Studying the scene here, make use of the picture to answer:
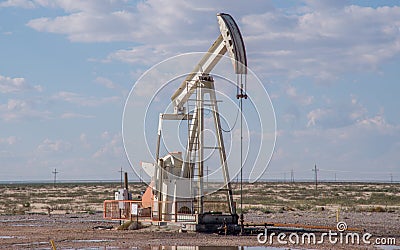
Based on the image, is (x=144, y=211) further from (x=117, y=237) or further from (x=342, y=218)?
(x=342, y=218)

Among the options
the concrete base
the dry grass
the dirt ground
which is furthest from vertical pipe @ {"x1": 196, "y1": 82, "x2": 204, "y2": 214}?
the dry grass

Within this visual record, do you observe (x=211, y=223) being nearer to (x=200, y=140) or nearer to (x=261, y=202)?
(x=200, y=140)

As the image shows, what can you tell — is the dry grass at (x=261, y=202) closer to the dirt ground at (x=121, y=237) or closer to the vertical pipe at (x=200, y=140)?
the dirt ground at (x=121, y=237)

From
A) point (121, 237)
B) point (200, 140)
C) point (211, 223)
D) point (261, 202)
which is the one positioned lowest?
point (121, 237)

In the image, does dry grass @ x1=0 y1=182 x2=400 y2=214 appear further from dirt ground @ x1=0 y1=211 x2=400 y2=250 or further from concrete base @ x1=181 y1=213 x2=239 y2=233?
concrete base @ x1=181 y1=213 x2=239 y2=233

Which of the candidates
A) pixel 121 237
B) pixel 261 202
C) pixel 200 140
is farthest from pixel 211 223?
pixel 261 202

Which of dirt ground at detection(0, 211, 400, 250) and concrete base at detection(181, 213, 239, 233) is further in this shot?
concrete base at detection(181, 213, 239, 233)

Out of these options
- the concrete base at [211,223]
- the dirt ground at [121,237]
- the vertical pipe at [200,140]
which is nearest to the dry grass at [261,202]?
the dirt ground at [121,237]

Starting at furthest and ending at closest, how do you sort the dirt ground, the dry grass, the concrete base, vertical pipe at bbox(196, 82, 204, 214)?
the dry grass → vertical pipe at bbox(196, 82, 204, 214) → the concrete base → the dirt ground

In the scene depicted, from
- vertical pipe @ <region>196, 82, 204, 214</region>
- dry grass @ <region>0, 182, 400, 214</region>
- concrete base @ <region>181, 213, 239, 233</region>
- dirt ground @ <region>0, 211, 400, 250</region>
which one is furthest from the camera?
dry grass @ <region>0, 182, 400, 214</region>

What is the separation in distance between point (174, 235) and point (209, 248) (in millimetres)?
5009

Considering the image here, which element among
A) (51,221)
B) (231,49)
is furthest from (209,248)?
(51,221)

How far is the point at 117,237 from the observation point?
26.7 metres

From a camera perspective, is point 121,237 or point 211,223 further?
point 211,223
